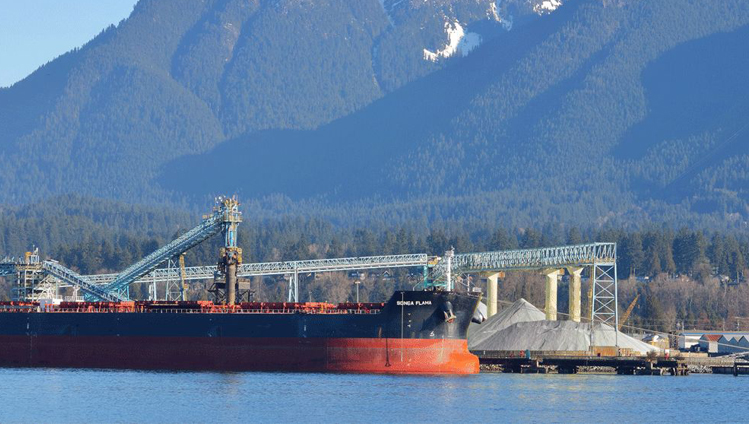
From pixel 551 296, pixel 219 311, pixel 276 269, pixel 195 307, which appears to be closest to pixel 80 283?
pixel 276 269

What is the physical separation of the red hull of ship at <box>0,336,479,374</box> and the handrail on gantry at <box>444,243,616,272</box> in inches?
834

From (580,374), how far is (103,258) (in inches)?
4133

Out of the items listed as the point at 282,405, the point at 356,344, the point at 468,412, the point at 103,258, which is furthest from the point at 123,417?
the point at 103,258

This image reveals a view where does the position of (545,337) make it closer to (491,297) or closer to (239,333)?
(491,297)

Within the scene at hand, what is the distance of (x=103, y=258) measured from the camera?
18700 cm

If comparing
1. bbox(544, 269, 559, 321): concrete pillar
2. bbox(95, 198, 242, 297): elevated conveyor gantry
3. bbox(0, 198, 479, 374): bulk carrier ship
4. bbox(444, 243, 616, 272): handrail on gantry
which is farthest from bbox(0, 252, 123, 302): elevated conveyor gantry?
bbox(544, 269, 559, 321): concrete pillar

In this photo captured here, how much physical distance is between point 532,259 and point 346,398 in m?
43.7

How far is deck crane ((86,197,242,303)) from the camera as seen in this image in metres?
90.6

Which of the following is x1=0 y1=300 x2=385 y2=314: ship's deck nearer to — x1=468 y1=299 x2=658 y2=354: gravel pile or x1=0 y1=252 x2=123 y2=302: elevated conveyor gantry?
x1=0 y1=252 x2=123 y2=302: elevated conveyor gantry

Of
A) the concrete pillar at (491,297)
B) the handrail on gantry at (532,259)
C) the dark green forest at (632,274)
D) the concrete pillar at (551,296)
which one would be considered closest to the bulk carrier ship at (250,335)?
the concrete pillar at (551,296)

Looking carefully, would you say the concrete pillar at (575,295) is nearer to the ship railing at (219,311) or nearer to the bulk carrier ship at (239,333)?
the bulk carrier ship at (239,333)

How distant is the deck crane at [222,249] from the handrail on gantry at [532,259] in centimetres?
2189

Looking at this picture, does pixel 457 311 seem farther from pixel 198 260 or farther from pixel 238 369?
pixel 198 260

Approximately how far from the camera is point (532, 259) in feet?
375
